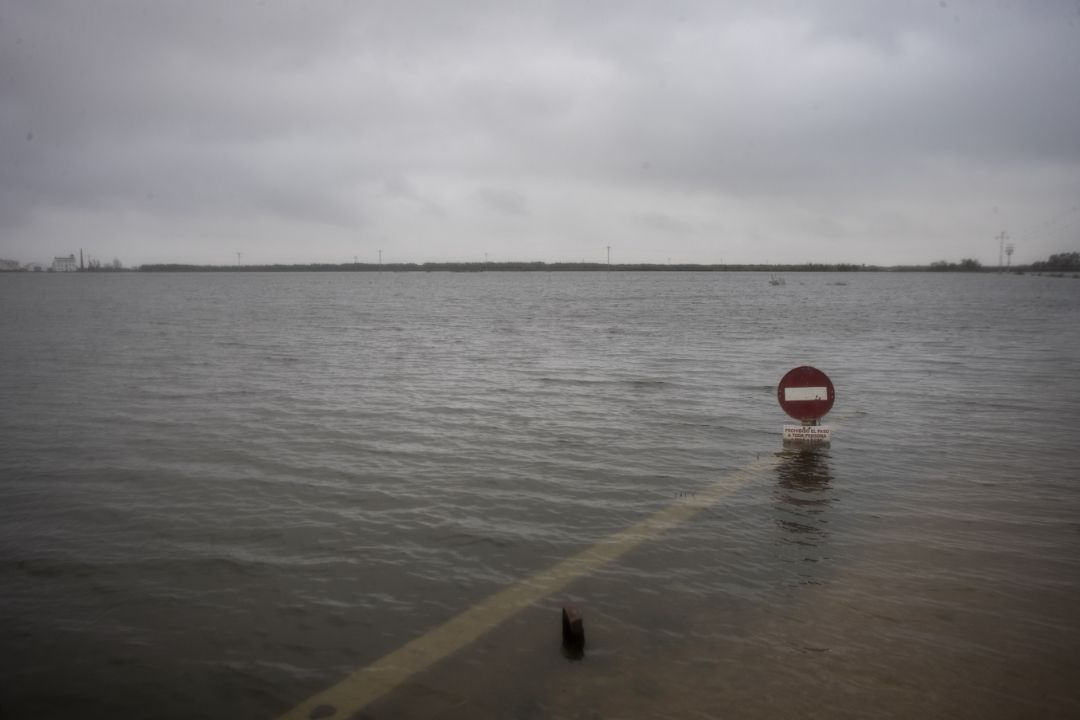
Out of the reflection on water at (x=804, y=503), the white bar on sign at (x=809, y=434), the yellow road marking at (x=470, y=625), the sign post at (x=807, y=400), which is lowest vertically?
the yellow road marking at (x=470, y=625)

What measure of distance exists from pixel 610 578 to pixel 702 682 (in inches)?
64.3

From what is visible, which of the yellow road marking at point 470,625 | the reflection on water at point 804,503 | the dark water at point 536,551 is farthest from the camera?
the reflection on water at point 804,503

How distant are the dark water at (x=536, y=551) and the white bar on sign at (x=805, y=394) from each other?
0.93m

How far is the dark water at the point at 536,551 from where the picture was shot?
479cm

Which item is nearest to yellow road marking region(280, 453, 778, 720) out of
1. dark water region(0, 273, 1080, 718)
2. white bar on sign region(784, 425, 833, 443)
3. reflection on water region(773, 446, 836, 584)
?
dark water region(0, 273, 1080, 718)

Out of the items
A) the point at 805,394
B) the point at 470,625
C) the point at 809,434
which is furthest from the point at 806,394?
the point at 470,625

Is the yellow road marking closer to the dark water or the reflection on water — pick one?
the dark water

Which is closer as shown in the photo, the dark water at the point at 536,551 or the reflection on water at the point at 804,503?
the dark water at the point at 536,551

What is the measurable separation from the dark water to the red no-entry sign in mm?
749

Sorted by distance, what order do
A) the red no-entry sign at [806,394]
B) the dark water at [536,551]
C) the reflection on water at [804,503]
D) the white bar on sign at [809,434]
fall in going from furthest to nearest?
the white bar on sign at [809,434], the red no-entry sign at [806,394], the reflection on water at [804,503], the dark water at [536,551]

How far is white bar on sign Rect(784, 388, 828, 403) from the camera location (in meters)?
10.7

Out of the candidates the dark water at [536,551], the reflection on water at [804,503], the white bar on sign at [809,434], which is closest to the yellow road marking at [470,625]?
the dark water at [536,551]

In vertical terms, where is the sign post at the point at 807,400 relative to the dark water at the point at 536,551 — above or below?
above

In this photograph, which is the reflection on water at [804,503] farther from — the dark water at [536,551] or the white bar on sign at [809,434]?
the white bar on sign at [809,434]
